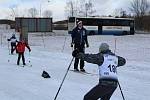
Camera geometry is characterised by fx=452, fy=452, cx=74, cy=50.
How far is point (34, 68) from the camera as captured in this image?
19.8 metres

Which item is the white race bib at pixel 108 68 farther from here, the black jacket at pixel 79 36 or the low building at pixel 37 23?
the low building at pixel 37 23

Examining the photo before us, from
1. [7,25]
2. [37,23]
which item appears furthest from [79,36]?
[7,25]

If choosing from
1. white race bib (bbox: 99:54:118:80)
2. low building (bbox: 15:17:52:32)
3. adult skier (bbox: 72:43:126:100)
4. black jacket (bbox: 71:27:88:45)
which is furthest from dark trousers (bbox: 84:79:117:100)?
low building (bbox: 15:17:52:32)

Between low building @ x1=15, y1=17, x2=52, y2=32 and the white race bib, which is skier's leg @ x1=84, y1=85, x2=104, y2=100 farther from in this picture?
low building @ x1=15, y1=17, x2=52, y2=32

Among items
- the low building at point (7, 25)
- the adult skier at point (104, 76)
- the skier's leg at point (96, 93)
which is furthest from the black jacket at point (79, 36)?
the low building at point (7, 25)

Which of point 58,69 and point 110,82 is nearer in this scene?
point 110,82

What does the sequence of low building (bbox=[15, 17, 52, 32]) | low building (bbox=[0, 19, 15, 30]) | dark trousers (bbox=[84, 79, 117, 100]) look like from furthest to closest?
1. low building (bbox=[0, 19, 15, 30])
2. low building (bbox=[15, 17, 52, 32])
3. dark trousers (bbox=[84, 79, 117, 100])

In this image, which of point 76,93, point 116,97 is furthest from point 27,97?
point 116,97

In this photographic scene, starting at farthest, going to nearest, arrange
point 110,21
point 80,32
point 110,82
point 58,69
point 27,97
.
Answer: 1. point 110,21
2. point 58,69
3. point 80,32
4. point 27,97
5. point 110,82

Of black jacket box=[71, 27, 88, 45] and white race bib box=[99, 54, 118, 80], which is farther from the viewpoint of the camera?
black jacket box=[71, 27, 88, 45]

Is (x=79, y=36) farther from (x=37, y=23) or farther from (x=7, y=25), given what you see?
(x=7, y=25)

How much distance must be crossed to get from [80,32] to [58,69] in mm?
2426

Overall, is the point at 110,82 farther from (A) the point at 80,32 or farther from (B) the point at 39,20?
(B) the point at 39,20

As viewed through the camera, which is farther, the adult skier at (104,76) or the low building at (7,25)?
the low building at (7,25)
